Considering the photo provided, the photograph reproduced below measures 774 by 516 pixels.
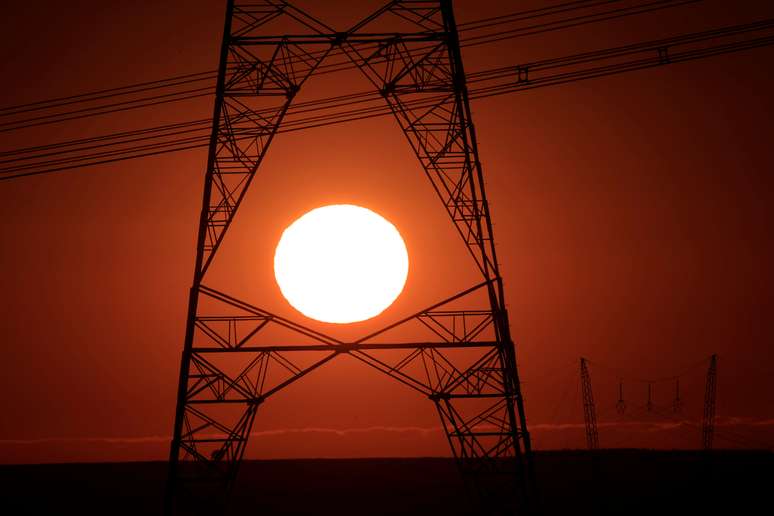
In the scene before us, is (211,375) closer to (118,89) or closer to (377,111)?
(377,111)

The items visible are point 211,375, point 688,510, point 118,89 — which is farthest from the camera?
point 118,89

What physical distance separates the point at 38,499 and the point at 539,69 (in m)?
20.6

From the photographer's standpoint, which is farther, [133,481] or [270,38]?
[133,481]

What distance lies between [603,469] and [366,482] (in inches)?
308

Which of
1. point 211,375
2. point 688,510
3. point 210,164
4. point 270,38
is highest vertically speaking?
point 270,38

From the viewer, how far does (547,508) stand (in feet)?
60.9

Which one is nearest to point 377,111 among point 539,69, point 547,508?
point 539,69

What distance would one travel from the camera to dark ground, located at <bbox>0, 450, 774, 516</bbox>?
1866 cm

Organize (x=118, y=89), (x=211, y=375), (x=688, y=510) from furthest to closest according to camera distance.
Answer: (x=118, y=89), (x=688, y=510), (x=211, y=375)

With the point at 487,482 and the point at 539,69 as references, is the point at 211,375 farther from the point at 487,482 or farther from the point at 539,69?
the point at 539,69

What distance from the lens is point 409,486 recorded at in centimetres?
1992

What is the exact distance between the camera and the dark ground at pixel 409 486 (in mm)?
18656

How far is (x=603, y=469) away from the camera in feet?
68.9

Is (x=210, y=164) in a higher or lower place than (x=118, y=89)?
lower
